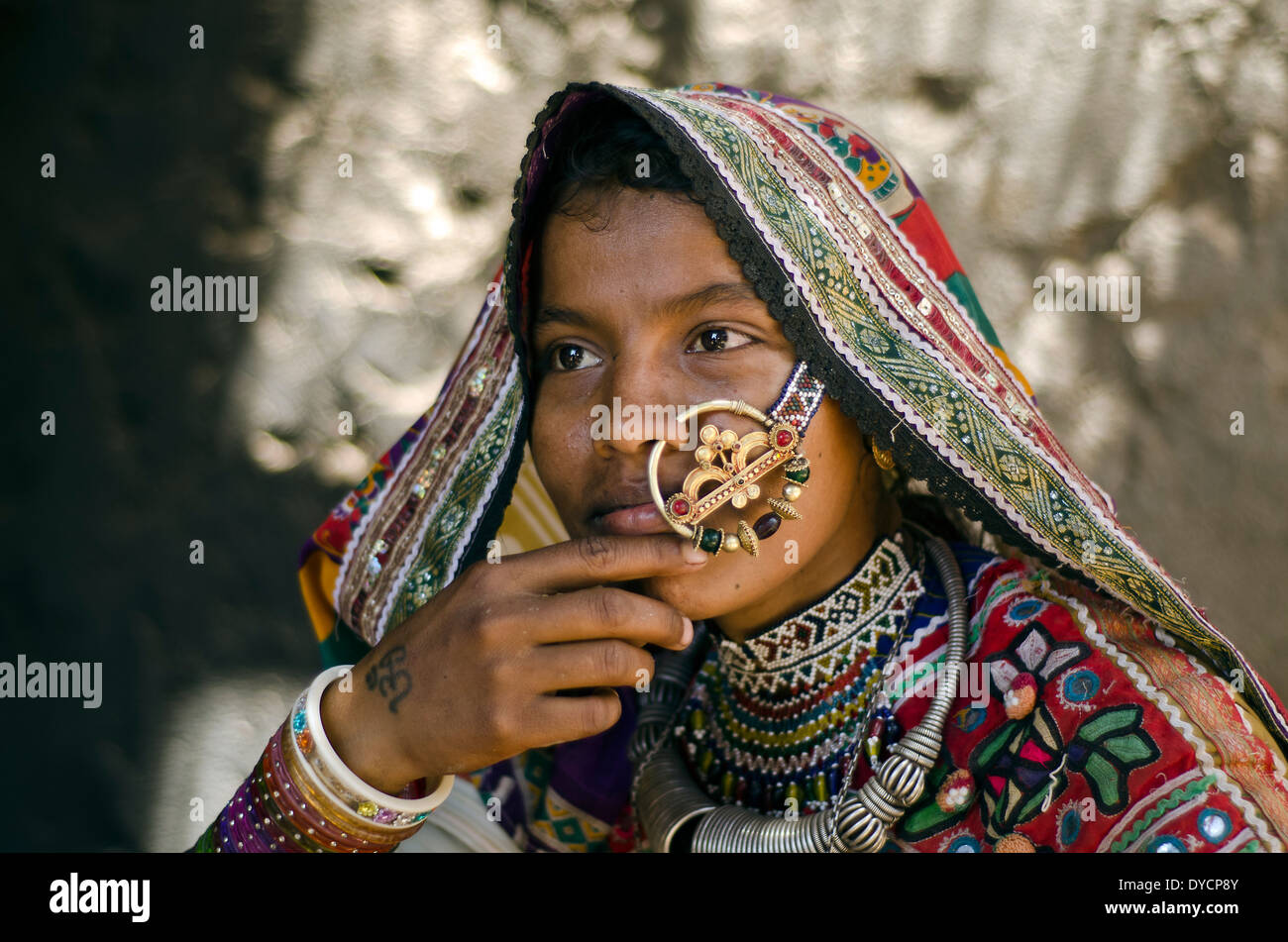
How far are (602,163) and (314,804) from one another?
44.8 inches

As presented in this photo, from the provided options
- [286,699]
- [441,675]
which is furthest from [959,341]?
[286,699]

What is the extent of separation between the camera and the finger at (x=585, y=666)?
161cm

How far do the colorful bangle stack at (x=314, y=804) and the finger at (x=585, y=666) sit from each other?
32cm

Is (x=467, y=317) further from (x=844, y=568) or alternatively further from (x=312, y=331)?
(x=844, y=568)

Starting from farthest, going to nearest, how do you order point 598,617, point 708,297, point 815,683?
1. point 815,683
2. point 708,297
3. point 598,617

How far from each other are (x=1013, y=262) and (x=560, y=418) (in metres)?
1.69

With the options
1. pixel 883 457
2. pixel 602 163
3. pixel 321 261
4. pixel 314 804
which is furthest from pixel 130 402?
pixel 883 457

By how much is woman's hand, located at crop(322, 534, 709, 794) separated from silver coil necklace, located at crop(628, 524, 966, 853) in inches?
14.7

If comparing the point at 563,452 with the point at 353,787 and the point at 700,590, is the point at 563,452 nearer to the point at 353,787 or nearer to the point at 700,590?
the point at 700,590

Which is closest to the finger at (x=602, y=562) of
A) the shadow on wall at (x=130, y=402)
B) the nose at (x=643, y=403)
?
the nose at (x=643, y=403)

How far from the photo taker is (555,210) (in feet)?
6.24

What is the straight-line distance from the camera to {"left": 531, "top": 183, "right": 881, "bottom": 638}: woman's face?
170 centimetres

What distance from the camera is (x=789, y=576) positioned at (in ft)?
6.08

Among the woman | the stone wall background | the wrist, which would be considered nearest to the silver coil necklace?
the woman
